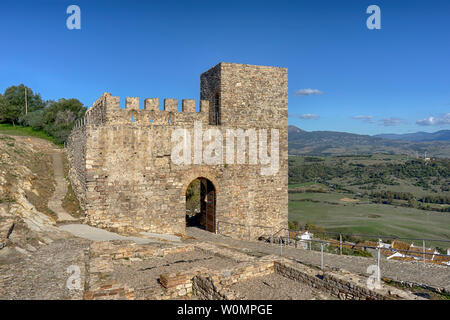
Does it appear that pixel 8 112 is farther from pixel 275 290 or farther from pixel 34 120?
pixel 275 290

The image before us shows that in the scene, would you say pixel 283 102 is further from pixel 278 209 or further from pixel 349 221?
pixel 349 221

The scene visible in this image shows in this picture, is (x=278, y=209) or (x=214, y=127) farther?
(x=278, y=209)

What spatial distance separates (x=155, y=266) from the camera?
876cm

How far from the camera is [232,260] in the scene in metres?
9.34

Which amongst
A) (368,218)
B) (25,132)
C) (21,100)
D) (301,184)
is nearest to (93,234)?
(25,132)

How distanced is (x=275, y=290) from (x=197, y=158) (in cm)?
662

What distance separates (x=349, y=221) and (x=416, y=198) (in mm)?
24373

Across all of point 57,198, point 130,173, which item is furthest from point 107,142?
point 57,198

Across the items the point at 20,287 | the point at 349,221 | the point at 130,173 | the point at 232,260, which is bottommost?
the point at 349,221

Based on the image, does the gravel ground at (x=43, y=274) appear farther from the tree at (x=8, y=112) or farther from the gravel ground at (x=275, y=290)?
the tree at (x=8, y=112)

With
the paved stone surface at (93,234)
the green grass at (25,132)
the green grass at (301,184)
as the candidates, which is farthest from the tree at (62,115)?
the green grass at (301,184)

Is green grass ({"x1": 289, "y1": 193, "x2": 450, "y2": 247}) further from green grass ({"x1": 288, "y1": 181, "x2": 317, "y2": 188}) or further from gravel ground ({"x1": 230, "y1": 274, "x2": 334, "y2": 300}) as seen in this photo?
gravel ground ({"x1": 230, "y1": 274, "x2": 334, "y2": 300})

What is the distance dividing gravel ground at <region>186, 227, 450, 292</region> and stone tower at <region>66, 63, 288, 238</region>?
58.9 inches
